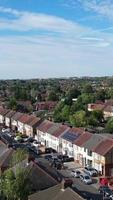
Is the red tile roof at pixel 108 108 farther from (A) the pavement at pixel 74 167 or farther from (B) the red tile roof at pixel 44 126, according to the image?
(A) the pavement at pixel 74 167

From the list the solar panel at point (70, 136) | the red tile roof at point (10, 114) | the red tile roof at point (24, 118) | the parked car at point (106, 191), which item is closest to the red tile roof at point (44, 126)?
the red tile roof at point (24, 118)

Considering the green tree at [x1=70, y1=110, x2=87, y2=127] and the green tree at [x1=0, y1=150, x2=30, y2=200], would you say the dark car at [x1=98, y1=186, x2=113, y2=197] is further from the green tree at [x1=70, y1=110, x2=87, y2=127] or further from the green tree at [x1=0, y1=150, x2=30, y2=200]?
the green tree at [x1=70, y1=110, x2=87, y2=127]

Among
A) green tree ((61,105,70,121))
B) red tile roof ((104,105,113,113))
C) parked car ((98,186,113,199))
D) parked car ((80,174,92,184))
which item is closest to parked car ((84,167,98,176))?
parked car ((80,174,92,184))

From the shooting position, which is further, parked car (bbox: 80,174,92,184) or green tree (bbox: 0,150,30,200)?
parked car (bbox: 80,174,92,184)

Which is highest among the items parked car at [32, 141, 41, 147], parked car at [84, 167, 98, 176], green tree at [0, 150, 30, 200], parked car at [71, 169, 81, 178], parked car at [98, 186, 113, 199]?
green tree at [0, 150, 30, 200]

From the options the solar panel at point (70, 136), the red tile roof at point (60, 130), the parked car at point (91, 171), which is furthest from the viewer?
the red tile roof at point (60, 130)

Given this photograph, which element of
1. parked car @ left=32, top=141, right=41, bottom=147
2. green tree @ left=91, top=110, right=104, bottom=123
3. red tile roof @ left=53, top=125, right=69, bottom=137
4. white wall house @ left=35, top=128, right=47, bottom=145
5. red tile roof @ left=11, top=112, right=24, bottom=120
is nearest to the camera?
red tile roof @ left=53, top=125, right=69, bottom=137
